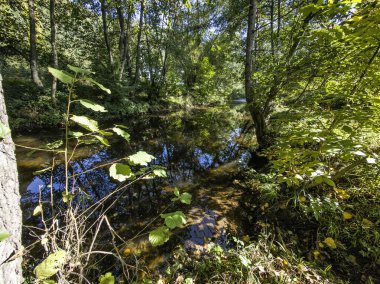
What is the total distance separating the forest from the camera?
1.18 metres

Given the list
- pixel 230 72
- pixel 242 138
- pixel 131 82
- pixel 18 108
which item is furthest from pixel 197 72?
pixel 18 108

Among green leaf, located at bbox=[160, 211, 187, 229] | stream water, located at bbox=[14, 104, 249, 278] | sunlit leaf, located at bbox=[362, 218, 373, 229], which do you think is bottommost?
stream water, located at bbox=[14, 104, 249, 278]

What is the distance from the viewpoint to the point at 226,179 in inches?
170

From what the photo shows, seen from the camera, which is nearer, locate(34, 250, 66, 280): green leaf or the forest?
locate(34, 250, 66, 280): green leaf

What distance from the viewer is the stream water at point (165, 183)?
276cm

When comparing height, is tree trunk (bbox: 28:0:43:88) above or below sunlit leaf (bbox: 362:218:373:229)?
above

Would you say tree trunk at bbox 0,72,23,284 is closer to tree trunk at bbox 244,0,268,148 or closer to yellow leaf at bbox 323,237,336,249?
yellow leaf at bbox 323,237,336,249

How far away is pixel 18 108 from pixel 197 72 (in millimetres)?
12952

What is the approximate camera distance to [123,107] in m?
10.7

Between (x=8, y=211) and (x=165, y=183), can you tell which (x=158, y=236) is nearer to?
(x=8, y=211)

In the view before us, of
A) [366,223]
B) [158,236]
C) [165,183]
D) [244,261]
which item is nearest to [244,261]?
[244,261]

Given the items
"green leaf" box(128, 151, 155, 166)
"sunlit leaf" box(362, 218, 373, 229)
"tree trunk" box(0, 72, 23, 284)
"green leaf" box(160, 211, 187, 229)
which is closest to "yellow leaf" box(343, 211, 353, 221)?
"sunlit leaf" box(362, 218, 373, 229)

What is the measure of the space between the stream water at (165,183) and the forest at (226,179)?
26 mm

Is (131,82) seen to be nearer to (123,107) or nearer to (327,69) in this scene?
(123,107)
